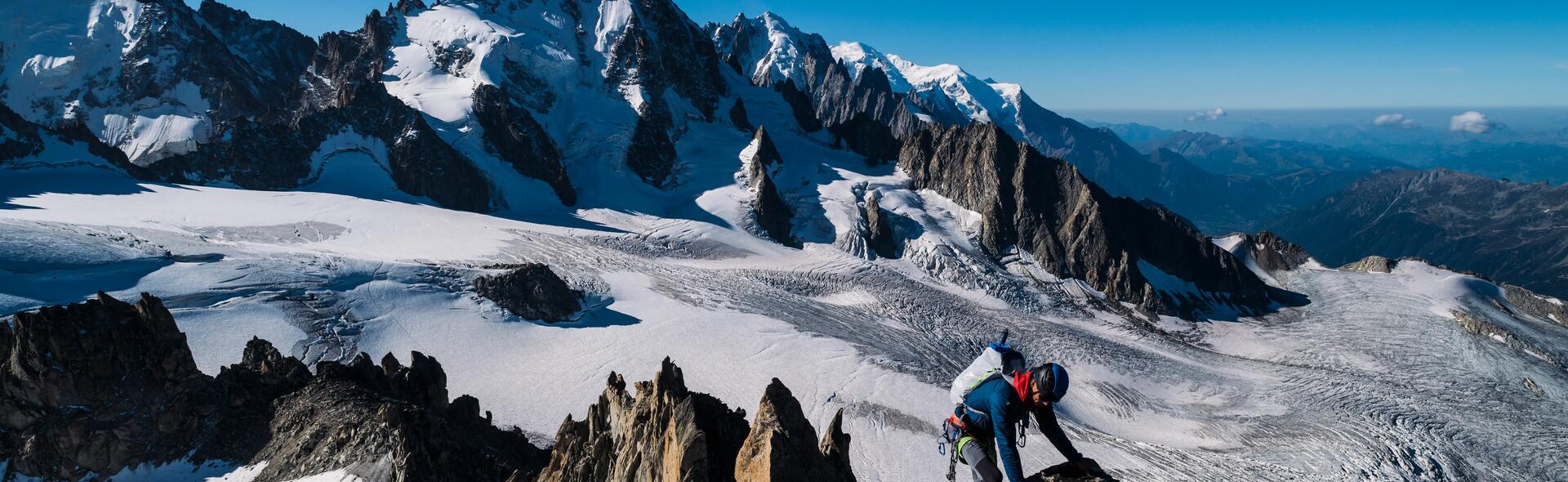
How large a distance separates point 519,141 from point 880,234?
50681 millimetres

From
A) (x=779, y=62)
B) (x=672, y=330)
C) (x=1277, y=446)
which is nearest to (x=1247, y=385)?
(x=1277, y=446)

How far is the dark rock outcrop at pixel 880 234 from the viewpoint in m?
81.5

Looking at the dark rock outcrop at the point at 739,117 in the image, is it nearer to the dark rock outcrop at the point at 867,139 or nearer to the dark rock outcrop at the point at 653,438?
the dark rock outcrop at the point at 867,139

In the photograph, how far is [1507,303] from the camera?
2960 inches

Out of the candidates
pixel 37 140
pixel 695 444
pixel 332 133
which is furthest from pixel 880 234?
pixel 37 140

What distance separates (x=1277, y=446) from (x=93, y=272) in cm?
8043

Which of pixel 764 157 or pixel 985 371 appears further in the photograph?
pixel 764 157

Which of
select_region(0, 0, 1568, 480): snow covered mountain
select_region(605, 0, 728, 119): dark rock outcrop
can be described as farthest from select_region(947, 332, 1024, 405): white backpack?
select_region(605, 0, 728, 119): dark rock outcrop

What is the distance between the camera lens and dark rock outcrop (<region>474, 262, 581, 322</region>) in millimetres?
54219

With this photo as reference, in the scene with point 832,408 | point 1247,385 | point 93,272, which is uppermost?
point 93,272

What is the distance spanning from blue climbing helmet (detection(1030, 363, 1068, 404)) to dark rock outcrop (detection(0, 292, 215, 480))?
3134 centimetres

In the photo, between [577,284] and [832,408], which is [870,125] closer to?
[577,284]

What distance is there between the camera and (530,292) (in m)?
54.9

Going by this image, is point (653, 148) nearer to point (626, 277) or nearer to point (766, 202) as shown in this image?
point (766, 202)
